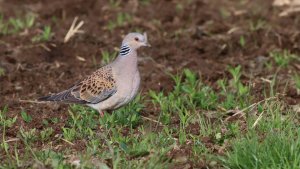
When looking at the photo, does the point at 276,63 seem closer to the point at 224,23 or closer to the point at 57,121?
the point at 224,23

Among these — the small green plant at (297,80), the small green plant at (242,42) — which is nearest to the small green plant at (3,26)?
the small green plant at (242,42)

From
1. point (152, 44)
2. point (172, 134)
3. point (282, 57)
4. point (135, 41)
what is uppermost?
point (135, 41)

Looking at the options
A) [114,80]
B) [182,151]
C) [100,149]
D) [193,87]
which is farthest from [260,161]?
[193,87]

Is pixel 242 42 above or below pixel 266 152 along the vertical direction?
below

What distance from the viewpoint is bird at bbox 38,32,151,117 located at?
7.46m

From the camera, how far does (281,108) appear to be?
743 cm

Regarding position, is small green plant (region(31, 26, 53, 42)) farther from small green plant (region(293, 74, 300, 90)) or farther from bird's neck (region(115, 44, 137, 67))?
small green plant (region(293, 74, 300, 90))

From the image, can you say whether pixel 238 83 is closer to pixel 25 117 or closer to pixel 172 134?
pixel 172 134

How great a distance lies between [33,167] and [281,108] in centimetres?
255

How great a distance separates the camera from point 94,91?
7.71m

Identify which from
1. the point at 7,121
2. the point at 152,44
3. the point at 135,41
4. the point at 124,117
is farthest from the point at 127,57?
the point at 152,44

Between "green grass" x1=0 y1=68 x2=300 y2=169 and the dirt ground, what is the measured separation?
210mm

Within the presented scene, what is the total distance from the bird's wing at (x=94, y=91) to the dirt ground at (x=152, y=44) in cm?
20

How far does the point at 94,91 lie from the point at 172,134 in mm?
988
